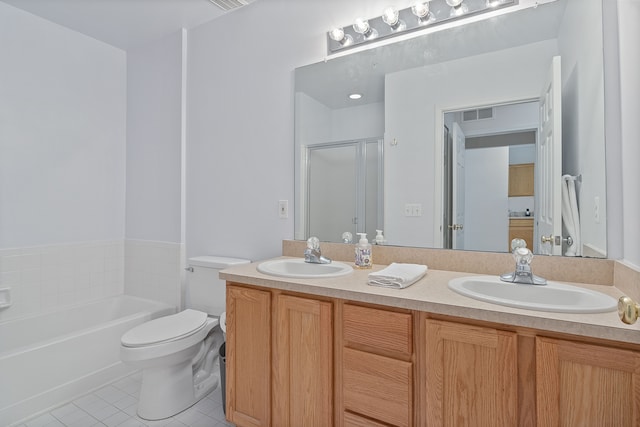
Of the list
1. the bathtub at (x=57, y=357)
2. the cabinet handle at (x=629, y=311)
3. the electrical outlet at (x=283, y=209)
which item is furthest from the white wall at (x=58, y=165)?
the cabinet handle at (x=629, y=311)

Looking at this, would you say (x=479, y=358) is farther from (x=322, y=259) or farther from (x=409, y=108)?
(x=409, y=108)

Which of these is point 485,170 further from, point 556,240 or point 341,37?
point 341,37

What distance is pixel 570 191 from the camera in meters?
1.36

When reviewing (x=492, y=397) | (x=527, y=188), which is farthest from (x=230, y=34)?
(x=492, y=397)

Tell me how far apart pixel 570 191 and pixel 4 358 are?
2847 millimetres

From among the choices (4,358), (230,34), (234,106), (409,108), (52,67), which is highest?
(230,34)

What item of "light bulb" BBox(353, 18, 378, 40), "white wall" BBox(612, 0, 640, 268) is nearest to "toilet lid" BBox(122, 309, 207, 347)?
"light bulb" BBox(353, 18, 378, 40)

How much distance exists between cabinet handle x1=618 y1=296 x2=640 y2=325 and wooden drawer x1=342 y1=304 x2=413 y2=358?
1.83 feet

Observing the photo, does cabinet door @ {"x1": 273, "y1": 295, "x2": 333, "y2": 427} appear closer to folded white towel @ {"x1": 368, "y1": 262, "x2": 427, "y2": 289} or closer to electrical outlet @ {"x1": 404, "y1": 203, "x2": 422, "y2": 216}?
folded white towel @ {"x1": 368, "y1": 262, "x2": 427, "y2": 289}

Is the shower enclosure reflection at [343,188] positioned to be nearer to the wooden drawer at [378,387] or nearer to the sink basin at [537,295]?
the sink basin at [537,295]

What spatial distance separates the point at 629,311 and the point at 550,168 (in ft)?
2.42

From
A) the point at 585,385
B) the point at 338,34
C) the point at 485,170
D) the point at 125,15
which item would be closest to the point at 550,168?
the point at 485,170

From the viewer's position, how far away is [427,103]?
1681 millimetres

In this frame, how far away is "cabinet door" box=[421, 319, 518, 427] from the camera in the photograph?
982 millimetres
